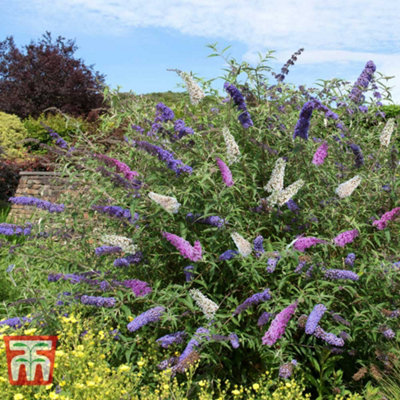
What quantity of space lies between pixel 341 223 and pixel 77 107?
1794cm

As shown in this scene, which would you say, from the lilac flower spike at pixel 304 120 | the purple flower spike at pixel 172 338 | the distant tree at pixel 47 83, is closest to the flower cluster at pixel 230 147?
the lilac flower spike at pixel 304 120

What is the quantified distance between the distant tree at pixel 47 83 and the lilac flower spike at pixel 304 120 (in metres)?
17.3

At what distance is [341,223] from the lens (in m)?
4.74

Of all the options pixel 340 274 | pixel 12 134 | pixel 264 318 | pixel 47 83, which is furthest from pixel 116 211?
pixel 47 83

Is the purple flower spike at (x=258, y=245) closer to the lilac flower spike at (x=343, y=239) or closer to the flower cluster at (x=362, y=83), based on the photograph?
the lilac flower spike at (x=343, y=239)

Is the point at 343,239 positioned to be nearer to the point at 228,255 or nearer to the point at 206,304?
the point at 228,255

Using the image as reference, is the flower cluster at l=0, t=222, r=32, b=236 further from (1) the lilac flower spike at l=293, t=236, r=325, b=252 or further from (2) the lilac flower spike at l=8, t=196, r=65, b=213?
(1) the lilac flower spike at l=293, t=236, r=325, b=252

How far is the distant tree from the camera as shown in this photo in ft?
69.0

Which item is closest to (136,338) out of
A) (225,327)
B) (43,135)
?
(225,327)

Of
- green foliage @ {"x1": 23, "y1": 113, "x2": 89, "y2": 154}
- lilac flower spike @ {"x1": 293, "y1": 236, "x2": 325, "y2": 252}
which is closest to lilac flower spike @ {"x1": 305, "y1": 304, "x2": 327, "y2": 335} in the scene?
lilac flower spike @ {"x1": 293, "y1": 236, "x2": 325, "y2": 252}

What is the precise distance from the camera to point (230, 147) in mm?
4066

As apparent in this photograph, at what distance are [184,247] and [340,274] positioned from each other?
1215mm

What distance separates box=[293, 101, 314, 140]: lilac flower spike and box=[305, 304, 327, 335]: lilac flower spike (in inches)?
54.4

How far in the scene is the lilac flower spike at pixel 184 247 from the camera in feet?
12.4
